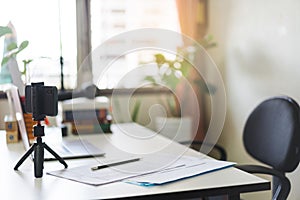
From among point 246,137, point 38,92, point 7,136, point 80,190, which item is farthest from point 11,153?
point 246,137

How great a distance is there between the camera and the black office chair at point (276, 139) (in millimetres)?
1888

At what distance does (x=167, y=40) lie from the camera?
123 inches

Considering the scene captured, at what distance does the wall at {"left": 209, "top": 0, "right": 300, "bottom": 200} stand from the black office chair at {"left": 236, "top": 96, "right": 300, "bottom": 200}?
0.37 meters

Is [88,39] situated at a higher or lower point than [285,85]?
higher

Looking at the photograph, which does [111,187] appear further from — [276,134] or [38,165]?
[276,134]

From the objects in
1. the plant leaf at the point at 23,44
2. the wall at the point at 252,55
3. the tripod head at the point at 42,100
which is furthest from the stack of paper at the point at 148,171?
the wall at the point at 252,55

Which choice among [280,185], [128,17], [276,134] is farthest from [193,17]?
[280,185]

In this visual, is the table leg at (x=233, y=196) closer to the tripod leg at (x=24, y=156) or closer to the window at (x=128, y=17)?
the tripod leg at (x=24, y=156)

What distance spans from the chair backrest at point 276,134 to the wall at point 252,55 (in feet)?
1.20

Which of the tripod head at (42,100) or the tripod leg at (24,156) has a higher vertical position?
the tripod head at (42,100)

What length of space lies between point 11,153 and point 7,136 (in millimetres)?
268

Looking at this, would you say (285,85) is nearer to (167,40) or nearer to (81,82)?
(167,40)

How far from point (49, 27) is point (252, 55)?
1.60 m

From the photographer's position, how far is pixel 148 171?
1465mm
